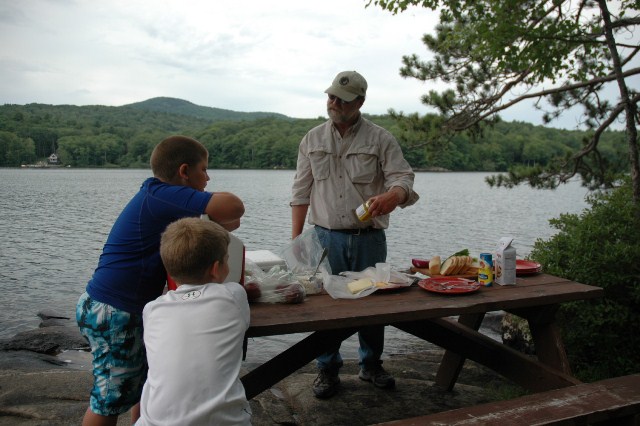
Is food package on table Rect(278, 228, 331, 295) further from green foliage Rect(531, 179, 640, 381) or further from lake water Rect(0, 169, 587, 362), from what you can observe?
lake water Rect(0, 169, 587, 362)

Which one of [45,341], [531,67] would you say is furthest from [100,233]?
[531,67]

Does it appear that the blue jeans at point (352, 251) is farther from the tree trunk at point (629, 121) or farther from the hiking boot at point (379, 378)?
the tree trunk at point (629, 121)

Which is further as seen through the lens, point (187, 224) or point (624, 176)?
point (624, 176)

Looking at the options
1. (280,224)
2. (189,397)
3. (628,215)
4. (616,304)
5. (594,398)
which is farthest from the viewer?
(280,224)

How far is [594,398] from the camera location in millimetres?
2596

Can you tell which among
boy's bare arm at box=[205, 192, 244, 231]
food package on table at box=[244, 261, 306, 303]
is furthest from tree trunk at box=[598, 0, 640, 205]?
boy's bare arm at box=[205, 192, 244, 231]

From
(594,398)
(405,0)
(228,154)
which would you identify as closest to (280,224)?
(405,0)

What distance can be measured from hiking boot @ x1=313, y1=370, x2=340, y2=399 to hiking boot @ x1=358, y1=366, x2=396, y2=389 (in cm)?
27

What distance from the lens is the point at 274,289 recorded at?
2727 millimetres

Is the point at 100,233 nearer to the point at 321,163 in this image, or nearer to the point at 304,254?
the point at 321,163

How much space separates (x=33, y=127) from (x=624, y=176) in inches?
3057

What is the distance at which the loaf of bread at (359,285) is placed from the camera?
2.87m

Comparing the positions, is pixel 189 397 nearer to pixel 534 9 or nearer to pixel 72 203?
pixel 534 9

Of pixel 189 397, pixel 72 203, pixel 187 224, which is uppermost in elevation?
pixel 187 224
